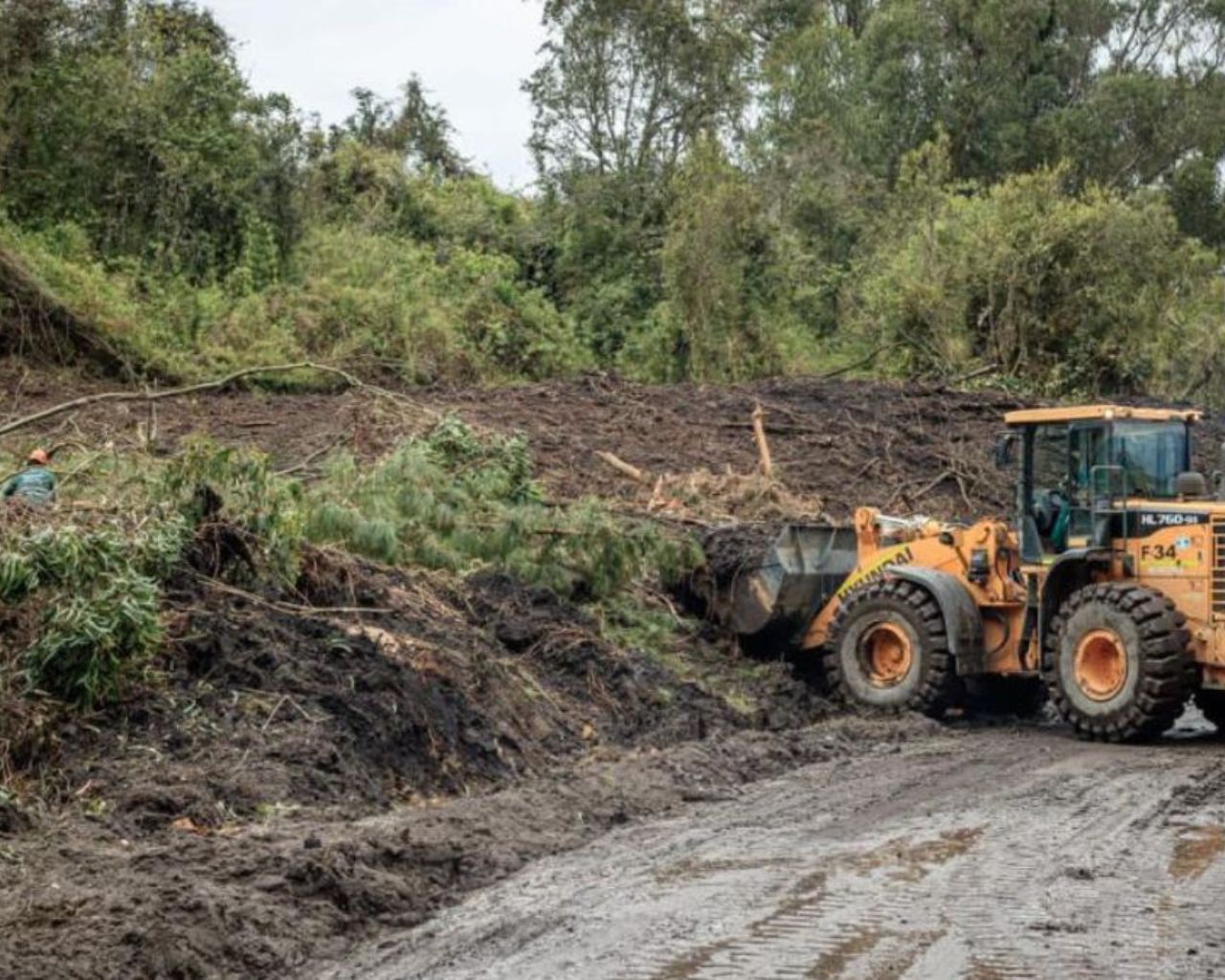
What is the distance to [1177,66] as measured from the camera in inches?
2041

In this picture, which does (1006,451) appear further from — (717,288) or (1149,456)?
(717,288)

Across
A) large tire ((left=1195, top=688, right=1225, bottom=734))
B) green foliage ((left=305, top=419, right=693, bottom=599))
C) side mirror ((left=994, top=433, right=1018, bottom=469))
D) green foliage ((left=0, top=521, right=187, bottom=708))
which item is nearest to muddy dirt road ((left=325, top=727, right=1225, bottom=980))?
large tire ((left=1195, top=688, right=1225, bottom=734))

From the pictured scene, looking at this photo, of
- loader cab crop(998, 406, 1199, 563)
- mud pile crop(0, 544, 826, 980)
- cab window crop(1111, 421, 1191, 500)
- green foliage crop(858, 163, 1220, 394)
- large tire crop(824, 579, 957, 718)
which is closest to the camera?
mud pile crop(0, 544, 826, 980)

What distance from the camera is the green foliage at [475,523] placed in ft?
50.0

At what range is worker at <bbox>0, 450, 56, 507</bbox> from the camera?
39.1ft

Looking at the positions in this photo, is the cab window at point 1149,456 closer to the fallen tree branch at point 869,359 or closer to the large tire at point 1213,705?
the large tire at point 1213,705

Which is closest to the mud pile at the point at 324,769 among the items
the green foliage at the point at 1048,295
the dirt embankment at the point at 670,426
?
the dirt embankment at the point at 670,426

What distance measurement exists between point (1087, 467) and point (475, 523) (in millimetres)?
5026

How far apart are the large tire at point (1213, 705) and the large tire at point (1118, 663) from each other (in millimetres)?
684

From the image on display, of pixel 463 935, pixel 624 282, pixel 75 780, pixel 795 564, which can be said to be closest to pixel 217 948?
pixel 463 935

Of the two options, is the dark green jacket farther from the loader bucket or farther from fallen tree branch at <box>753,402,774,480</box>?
fallen tree branch at <box>753,402,774,480</box>

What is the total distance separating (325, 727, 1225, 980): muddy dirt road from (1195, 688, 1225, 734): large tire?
2.06m

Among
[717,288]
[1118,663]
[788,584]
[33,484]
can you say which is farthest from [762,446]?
[33,484]

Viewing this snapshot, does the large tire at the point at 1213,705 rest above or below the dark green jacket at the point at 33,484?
below
